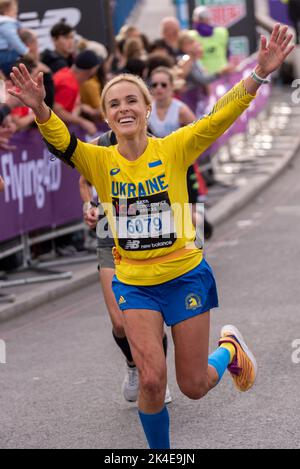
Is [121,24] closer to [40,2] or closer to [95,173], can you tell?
[40,2]

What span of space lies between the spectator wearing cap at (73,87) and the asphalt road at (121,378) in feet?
6.15

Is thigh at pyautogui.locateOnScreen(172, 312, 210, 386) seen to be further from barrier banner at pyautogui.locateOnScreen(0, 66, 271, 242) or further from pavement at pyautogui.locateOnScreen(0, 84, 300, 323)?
barrier banner at pyautogui.locateOnScreen(0, 66, 271, 242)

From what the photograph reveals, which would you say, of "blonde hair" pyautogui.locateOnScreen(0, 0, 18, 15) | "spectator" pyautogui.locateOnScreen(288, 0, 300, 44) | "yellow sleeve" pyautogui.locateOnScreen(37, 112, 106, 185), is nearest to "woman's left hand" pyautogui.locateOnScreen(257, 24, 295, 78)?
"yellow sleeve" pyautogui.locateOnScreen(37, 112, 106, 185)

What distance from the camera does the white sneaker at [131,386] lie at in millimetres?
7660

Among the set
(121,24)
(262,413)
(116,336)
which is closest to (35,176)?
(116,336)

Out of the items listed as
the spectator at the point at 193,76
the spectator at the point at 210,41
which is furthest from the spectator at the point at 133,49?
the spectator at the point at 210,41

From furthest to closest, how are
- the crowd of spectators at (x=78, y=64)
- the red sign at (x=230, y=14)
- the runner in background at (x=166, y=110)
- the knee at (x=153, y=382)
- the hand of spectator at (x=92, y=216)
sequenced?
the red sign at (x=230, y=14) < the crowd of spectators at (x=78, y=64) < the runner in background at (x=166, y=110) < the hand of spectator at (x=92, y=216) < the knee at (x=153, y=382)

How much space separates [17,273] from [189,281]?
20.7 feet

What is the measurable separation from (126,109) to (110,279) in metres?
1.63

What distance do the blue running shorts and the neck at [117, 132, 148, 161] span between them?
2.09 ft

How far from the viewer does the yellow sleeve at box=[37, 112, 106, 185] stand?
6.11 meters

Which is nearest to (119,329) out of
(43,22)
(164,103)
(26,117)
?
A: (164,103)

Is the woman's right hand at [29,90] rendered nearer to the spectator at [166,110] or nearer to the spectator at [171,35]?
the spectator at [166,110]

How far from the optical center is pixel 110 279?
24.8ft
